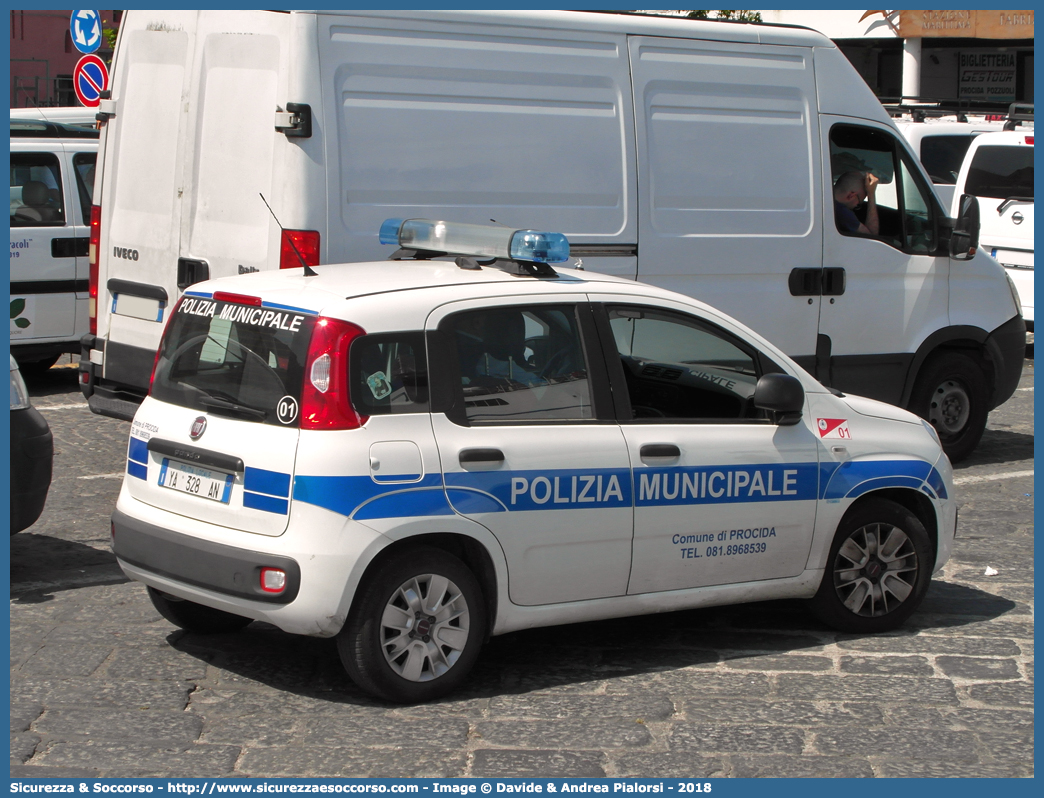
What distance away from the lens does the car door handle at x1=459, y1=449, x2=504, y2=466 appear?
Answer: 4.83m

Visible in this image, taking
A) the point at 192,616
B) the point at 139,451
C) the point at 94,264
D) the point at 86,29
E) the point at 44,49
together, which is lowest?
the point at 192,616

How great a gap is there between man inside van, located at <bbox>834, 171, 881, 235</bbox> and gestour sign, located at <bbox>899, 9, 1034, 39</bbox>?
21.2 metres

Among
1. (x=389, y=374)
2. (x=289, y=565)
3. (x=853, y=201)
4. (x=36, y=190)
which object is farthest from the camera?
(x=36, y=190)

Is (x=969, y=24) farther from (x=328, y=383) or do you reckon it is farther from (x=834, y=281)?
(x=328, y=383)

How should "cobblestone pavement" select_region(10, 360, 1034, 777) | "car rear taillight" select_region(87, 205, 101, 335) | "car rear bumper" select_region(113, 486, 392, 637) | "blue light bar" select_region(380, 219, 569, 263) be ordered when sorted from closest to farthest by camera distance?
"cobblestone pavement" select_region(10, 360, 1034, 777), "car rear bumper" select_region(113, 486, 392, 637), "blue light bar" select_region(380, 219, 569, 263), "car rear taillight" select_region(87, 205, 101, 335)

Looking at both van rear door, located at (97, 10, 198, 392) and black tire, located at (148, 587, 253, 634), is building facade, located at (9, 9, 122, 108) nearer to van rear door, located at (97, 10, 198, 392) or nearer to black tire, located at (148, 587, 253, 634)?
van rear door, located at (97, 10, 198, 392)

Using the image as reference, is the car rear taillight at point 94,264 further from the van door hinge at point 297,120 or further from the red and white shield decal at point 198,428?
the red and white shield decal at point 198,428

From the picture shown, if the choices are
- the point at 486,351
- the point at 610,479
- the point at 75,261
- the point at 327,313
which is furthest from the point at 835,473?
the point at 75,261

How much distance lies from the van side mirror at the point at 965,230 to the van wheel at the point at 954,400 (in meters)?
0.76

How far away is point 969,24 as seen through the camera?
93.0 feet

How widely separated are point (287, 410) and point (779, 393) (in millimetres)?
1942

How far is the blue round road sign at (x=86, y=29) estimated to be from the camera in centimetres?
1717

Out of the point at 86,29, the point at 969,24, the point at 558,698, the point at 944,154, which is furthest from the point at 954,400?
the point at 969,24

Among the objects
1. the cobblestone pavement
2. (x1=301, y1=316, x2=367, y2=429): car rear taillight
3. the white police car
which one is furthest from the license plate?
the cobblestone pavement
